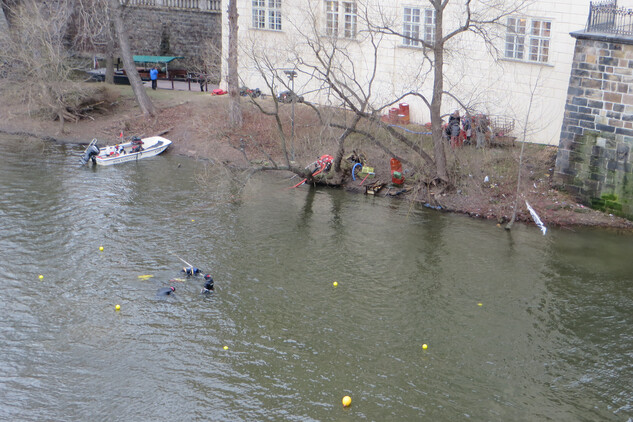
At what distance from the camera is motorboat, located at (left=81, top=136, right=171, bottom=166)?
82.1 feet

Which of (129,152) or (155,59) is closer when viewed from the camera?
(129,152)

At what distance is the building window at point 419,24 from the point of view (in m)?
25.9

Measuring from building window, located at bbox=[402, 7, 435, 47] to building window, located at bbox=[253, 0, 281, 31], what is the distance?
637cm

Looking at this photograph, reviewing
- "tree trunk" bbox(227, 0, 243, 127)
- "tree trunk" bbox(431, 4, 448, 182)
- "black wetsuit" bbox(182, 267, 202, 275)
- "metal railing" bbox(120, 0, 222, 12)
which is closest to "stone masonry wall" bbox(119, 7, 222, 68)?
"metal railing" bbox(120, 0, 222, 12)

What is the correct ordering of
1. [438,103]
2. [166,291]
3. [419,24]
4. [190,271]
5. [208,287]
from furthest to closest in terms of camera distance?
[419,24], [438,103], [190,271], [208,287], [166,291]

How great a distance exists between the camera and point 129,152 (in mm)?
25953

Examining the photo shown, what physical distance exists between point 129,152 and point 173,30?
1337 cm

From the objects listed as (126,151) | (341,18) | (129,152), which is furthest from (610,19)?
(126,151)

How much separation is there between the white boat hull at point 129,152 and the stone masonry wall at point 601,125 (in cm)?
1503

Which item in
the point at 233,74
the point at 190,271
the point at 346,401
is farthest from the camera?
the point at 233,74

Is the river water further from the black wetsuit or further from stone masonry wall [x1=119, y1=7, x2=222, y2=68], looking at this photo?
stone masonry wall [x1=119, y1=7, x2=222, y2=68]

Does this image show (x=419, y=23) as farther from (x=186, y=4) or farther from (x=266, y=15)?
(x=186, y=4)

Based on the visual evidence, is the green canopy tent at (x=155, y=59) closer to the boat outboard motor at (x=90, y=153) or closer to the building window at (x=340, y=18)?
the building window at (x=340, y=18)

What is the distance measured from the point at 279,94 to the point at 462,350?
1876 centimetres
